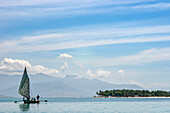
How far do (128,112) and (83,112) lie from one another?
13138 mm

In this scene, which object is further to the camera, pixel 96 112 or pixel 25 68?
pixel 25 68

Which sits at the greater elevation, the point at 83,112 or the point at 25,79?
the point at 25,79

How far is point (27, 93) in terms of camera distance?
154m

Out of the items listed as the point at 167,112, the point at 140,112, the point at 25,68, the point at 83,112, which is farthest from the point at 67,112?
the point at 25,68

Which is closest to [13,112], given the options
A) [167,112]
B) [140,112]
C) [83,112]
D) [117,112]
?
[83,112]

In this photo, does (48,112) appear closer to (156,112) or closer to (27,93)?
(156,112)

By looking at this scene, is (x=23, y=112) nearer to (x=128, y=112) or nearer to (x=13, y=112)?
(x=13, y=112)

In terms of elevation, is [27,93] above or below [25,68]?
below

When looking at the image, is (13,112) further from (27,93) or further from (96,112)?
(27,93)

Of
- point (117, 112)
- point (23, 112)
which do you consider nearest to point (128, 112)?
point (117, 112)

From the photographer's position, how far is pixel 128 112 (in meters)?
96.6

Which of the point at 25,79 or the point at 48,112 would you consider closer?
the point at 48,112

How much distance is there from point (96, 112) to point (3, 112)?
92.5 feet

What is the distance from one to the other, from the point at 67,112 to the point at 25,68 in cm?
5810
